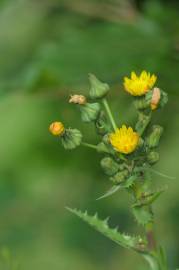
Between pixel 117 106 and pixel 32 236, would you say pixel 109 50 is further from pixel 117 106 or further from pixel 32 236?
pixel 32 236

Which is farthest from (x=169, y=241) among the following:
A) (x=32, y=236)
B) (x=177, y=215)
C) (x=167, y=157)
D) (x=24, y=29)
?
(x=24, y=29)

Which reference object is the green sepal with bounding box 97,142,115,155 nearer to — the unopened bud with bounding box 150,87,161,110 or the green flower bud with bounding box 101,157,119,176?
the green flower bud with bounding box 101,157,119,176

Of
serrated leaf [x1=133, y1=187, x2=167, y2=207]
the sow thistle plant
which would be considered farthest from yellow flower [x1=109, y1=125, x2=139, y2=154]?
serrated leaf [x1=133, y1=187, x2=167, y2=207]

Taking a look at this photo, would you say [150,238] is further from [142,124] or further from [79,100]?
[79,100]

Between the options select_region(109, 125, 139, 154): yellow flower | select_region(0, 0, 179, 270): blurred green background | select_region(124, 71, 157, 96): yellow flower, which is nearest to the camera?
select_region(109, 125, 139, 154): yellow flower

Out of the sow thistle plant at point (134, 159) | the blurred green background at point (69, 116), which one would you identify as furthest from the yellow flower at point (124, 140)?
the blurred green background at point (69, 116)

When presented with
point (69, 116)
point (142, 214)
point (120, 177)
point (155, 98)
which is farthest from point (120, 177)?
point (69, 116)
